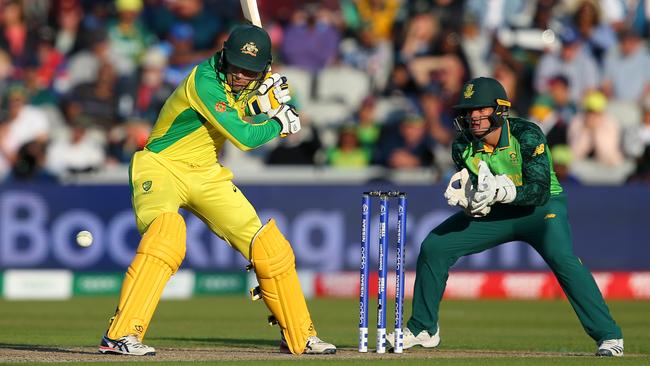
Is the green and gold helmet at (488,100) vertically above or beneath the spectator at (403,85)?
beneath

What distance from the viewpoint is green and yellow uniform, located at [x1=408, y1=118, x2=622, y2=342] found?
8.26m

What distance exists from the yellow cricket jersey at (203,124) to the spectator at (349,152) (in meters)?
7.65

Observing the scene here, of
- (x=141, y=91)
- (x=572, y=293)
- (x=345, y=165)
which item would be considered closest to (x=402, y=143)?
(x=345, y=165)

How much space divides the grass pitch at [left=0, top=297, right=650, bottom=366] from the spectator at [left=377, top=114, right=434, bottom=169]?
1934 mm

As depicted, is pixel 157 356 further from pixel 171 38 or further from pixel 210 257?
pixel 171 38

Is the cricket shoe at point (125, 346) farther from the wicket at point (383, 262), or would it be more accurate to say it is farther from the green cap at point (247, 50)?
the green cap at point (247, 50)

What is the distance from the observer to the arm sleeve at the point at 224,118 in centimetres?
778

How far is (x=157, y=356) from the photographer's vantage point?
25.6ft

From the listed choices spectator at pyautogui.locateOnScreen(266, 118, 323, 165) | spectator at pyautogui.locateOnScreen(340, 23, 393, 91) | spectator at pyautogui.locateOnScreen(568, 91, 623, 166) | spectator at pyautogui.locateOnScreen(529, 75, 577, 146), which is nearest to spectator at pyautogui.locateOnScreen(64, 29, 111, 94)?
spectator at pyautogui.locateOnScreen(266, 118, 323, 165)

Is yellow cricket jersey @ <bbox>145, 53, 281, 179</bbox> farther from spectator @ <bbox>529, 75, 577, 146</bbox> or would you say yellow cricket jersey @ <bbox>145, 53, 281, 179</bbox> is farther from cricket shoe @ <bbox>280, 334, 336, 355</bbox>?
spectator @ <bbox>529, 75, 577, 146</bbox>

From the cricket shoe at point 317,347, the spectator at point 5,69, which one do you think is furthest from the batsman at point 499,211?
the spectator at point 5,69

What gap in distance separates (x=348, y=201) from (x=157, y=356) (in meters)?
7.28

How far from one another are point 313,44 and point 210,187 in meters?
9.44

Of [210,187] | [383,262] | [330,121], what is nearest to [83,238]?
[210,187]
